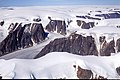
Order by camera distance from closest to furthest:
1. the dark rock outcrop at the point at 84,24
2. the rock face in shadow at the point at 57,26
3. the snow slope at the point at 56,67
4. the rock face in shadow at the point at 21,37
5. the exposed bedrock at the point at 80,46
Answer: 1. the snow slope at the point at 56,67
2. the exposed bedrock at the point at 80,46
3. the rock face in shadow at the point at 21,37
4. the dark rock outcrop at the point at 84,24
5. the rock face in shadow at the point at 57,26

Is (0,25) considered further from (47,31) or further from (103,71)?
(103,71)

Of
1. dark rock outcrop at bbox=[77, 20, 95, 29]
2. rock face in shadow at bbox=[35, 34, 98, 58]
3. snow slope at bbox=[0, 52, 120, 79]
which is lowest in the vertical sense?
rock face in shadow at bbox=[35, 34, 98, 58]

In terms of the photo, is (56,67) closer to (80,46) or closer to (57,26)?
(80,46)

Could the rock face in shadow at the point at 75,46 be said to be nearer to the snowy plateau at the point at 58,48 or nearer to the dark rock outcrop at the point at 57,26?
the snowy plateau at the point at 58,48

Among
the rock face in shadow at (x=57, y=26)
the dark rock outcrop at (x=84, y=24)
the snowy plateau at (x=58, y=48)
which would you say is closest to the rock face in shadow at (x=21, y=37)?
the snowy plateau at (x=58, y=48)

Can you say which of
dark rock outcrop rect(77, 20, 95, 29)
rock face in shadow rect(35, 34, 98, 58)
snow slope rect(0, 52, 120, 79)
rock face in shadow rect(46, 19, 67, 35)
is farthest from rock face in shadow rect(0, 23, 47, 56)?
snow slope rect(0, 52, 120, 79)

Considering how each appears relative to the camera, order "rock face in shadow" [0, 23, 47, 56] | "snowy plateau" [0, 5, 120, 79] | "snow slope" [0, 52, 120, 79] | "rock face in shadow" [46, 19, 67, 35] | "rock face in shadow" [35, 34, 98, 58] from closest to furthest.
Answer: "snow slope" [0, 52, 120, 79], "snowy plateau" [0, 5, 120, 79], "rock face in shadow" [35, 34, 98, 58], "rock face in shadow" [0, 23, 47, 56], "rock face in shadow" [46, 19, 67, 35]

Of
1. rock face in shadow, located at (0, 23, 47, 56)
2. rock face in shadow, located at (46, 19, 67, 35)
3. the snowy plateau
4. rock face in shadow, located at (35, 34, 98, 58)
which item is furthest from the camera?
rock face in shadow, located at (46, 19, 67, 35)

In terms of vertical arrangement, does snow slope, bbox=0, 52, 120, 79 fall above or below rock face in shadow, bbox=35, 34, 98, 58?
above

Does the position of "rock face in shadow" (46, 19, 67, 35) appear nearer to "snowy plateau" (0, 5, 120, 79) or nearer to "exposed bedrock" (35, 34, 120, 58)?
"snowy plateau" (0, 5, 120, 79)
